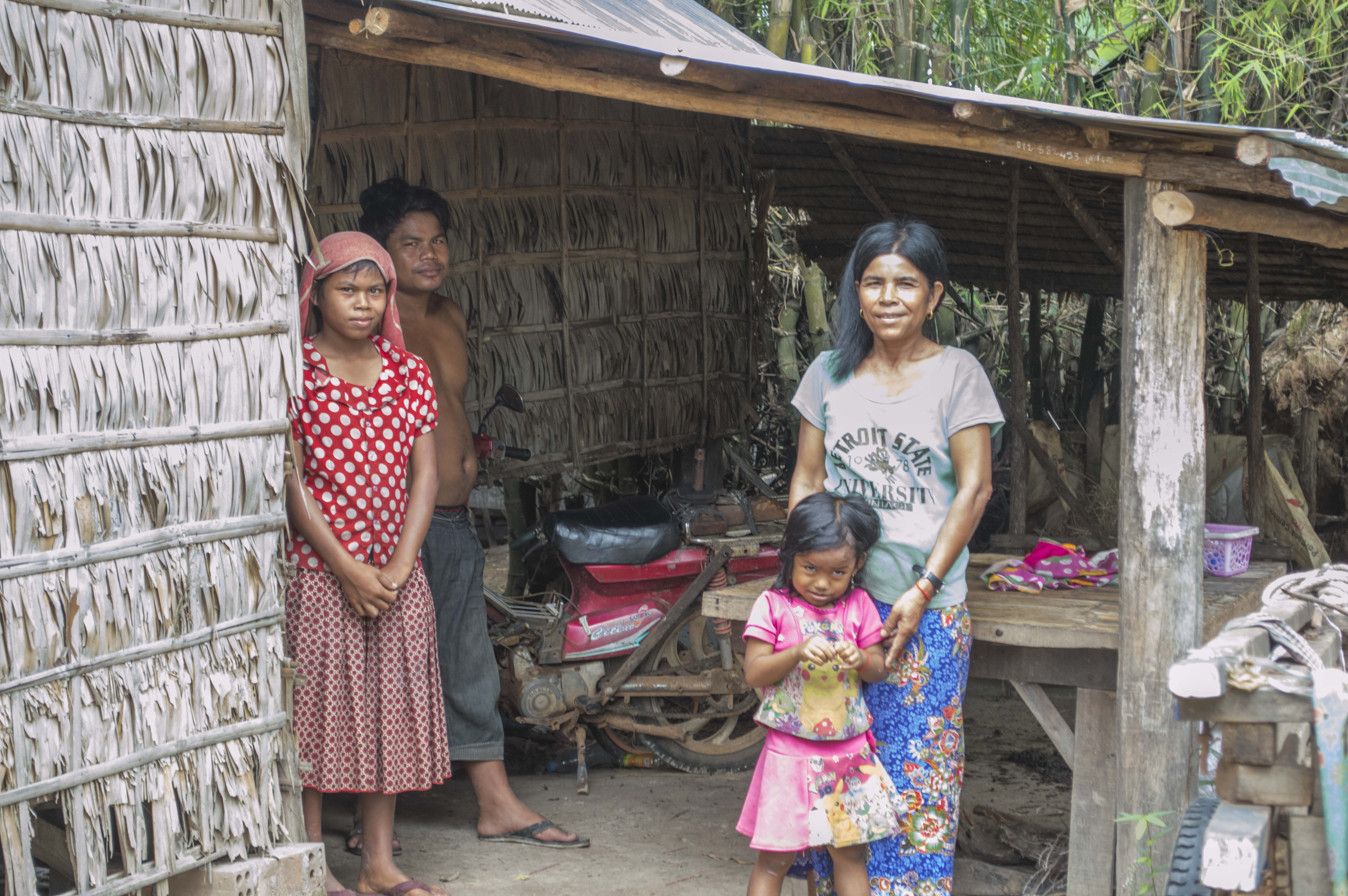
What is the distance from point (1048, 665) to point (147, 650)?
2.51 m

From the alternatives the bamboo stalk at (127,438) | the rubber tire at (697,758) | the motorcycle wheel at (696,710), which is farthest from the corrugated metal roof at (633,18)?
the rubber tire at (697,758)

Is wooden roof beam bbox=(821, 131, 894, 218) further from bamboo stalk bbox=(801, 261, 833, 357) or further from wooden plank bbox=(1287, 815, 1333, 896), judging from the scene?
wooden plank bbox=(1287, 815, 1333, 896)

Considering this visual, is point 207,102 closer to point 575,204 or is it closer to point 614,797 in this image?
point 575,204

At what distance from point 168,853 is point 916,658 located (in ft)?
6.54

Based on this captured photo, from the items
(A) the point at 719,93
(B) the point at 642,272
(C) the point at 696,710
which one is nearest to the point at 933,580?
(A) the point at 719,93

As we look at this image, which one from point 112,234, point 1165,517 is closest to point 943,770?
point 1165,517

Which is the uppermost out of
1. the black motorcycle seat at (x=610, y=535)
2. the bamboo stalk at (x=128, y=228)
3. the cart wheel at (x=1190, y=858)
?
the bamboo stalk at (x=128, y=228)

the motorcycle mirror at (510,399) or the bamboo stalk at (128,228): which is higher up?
the bamboo stalk at (128,228)

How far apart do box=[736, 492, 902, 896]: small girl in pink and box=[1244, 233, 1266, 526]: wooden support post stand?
3.32 meters

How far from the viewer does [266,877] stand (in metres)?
3.47

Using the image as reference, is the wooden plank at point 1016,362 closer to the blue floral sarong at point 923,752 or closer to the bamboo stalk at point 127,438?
the blue floral sarong at point 923,752

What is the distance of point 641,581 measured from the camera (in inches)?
214

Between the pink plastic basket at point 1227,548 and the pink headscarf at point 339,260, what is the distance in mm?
2807

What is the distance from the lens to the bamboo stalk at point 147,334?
9.86 ft
